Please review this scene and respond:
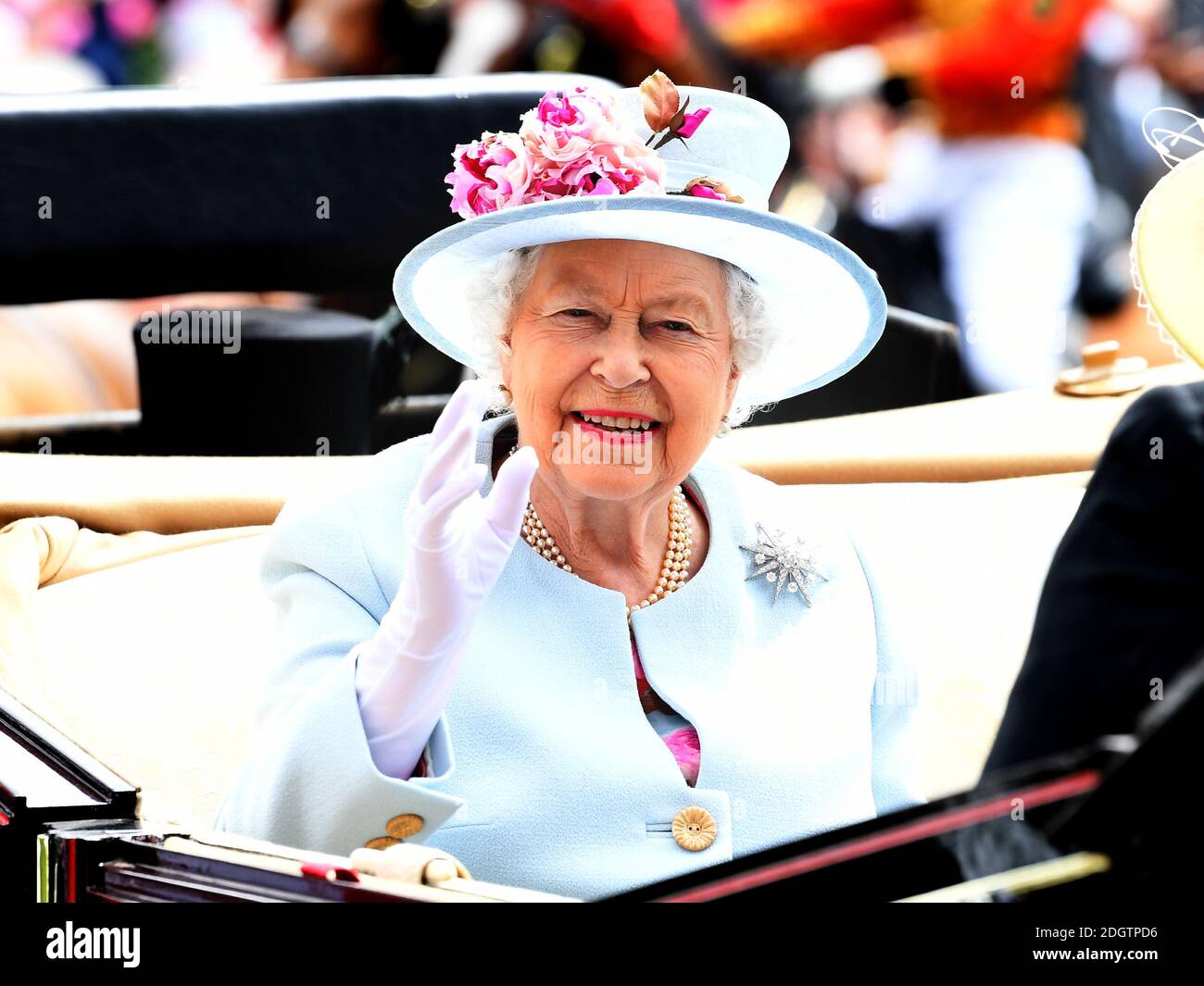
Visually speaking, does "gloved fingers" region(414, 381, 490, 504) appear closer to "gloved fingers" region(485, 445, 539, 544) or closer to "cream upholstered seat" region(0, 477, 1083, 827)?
"gloved fingers" region(485, 445, 539, 544)

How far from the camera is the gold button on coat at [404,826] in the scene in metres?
1.37

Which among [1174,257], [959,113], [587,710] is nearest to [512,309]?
[587,710]

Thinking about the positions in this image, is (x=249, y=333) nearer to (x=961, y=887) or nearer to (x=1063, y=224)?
(x=1063, y=224)

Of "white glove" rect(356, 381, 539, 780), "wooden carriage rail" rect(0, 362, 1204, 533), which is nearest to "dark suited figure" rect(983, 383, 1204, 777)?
"white glove" rect(356, 381, 539, 780)

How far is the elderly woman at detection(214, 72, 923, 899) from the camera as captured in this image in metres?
1.58

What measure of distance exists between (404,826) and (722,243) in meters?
0.68

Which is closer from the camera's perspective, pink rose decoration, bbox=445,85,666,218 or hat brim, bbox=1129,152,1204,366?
hat brim, bbox=1129,152,1204,366

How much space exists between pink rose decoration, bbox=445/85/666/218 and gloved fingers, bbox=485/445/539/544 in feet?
1.42

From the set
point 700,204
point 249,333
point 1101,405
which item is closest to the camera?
point 700,204

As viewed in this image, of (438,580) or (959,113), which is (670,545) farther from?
(959,113)

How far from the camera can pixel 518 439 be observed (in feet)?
5.73
